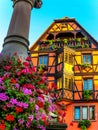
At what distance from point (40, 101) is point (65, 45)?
766 inches

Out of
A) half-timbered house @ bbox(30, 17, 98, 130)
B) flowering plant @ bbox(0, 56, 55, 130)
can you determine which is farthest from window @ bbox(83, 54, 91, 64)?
flowering plant @ bbox(0, 56, 55, 130)

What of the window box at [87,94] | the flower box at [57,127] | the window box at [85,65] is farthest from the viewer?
the window box at [85,65]

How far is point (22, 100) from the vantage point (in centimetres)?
442

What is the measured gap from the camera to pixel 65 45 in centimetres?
2395

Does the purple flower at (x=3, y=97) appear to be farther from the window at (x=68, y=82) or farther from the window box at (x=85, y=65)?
the window box at (x=85, y=65)

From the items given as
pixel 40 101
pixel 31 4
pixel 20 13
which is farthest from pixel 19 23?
pixel 40 101

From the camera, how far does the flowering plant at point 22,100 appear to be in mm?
4227

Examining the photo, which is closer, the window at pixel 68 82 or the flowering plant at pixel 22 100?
the flowering plant at pixel 22 100

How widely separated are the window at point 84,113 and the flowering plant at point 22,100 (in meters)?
16.7

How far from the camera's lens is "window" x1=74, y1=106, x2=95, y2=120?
21312mm

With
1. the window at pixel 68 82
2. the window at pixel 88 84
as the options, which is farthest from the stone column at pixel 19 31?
the window at pixel 88 84

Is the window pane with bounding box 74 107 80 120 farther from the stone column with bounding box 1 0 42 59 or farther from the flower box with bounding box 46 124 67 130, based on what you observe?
the flower box with bounding box 46 124 67 130

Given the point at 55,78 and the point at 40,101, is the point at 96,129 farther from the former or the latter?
the point at 40,101

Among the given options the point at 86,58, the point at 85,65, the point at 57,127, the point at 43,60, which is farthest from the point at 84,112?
the point at 57,127
